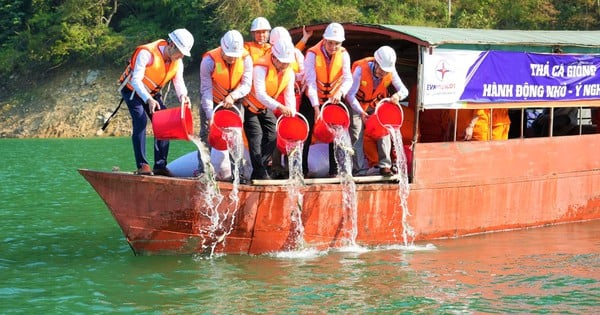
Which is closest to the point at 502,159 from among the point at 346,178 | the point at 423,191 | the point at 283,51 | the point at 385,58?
the point at 423,191

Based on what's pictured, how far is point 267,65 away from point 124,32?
38438mm

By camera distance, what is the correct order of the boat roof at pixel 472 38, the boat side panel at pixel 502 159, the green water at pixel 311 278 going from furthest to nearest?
the boat side panel at pixel 502 159 < the boat roof at pixel 472 38 < the green water at pixel 311 278

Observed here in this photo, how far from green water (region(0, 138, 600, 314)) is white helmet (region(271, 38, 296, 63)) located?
7.80ft

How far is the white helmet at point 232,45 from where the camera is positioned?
11312 mm

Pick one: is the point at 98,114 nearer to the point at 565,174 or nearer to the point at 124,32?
the point at 124,32

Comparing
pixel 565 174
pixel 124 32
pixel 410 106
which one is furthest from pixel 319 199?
pixel 124 32

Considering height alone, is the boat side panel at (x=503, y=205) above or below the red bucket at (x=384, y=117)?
below

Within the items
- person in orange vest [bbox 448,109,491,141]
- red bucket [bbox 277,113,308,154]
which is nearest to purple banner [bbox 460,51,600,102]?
person in orange vest [bbox 448,109,491,141]

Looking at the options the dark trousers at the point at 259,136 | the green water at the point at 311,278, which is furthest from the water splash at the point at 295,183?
the green water at the point at 311,278

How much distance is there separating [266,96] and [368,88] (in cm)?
159

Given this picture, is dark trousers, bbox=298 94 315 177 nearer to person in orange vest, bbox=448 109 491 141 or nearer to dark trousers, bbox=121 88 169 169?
dark trousers, bbox=121 88 169 169

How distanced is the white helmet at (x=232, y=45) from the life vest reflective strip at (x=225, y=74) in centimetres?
13

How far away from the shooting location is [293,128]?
38.5 ft

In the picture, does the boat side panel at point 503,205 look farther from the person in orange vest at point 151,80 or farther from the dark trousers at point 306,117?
the person in orange vest at point 151,80
